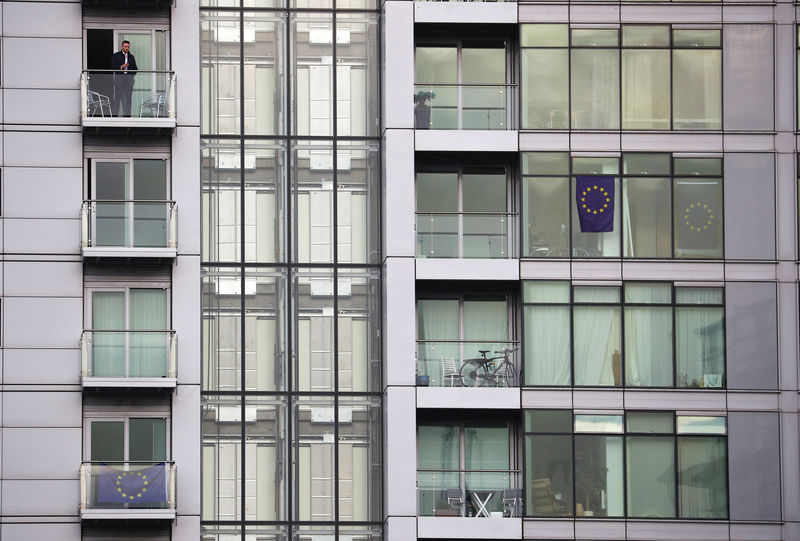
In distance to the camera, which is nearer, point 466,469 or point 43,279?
point 43,279

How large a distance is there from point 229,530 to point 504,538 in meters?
6.09

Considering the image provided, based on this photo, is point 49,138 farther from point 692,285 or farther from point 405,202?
point 692,285

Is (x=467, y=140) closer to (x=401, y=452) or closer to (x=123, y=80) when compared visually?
(x=401, y=452)

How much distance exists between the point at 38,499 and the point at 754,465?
51.4 ft

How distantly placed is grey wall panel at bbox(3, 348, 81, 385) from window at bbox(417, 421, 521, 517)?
784 cm

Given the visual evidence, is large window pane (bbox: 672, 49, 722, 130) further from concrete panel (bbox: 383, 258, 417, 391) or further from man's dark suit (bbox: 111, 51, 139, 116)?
man's dark suit (bbox: 111, 51, 139, 116)

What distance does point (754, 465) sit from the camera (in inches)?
1246

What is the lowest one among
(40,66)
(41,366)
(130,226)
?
(41,366)

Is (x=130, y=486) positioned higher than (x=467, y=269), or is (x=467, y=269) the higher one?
(x=467, y=269)

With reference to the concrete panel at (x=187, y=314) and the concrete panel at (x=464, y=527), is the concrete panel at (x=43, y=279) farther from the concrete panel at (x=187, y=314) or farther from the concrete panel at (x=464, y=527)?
the concrete panel at (x=464, y=527)

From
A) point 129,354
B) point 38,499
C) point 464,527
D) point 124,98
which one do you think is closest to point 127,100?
point 124,98

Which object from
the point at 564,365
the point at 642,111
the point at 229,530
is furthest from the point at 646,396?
the point at 229,530

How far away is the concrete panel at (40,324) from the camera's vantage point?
31.9 meters

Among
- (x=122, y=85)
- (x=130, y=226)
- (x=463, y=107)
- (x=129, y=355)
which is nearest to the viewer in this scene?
(x=129, y=355)
